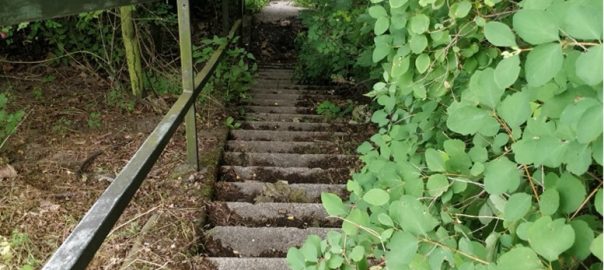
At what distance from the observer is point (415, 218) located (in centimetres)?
88

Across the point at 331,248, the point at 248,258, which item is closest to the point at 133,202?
the point at 248,258

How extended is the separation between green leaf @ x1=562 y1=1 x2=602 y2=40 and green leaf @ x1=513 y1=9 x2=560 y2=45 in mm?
20

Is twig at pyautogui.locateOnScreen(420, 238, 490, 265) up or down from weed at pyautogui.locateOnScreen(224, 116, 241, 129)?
up

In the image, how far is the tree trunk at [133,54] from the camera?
4.36m

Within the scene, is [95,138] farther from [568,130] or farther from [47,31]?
[568,130]

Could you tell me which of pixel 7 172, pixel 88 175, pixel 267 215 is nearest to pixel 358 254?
pixel 267 215

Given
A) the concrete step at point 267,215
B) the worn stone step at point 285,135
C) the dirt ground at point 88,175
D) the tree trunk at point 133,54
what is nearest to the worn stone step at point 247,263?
the dirt ground at point 88,175

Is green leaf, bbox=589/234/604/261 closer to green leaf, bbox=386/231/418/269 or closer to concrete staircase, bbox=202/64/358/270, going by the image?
green leaf, bbox=386/231/418/269

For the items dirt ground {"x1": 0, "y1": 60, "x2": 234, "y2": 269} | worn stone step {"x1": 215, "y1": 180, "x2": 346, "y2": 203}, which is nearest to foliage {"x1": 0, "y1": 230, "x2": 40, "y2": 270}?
dirt ground {"x1": 0, "y1": 60, "x2": 234, "y2": 269}

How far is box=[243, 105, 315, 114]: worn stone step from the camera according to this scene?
211 inches

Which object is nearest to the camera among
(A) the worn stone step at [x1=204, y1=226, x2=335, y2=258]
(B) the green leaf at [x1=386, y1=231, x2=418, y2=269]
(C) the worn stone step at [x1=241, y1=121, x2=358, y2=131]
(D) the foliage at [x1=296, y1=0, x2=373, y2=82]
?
(B) the green leaf at [x1=386, y1=231, x2=418, y2=269]

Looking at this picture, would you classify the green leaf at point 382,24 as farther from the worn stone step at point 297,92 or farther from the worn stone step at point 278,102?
the worn stone step at point 297,92

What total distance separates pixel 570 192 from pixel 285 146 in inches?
136

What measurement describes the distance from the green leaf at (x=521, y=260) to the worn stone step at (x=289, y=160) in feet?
9.75
